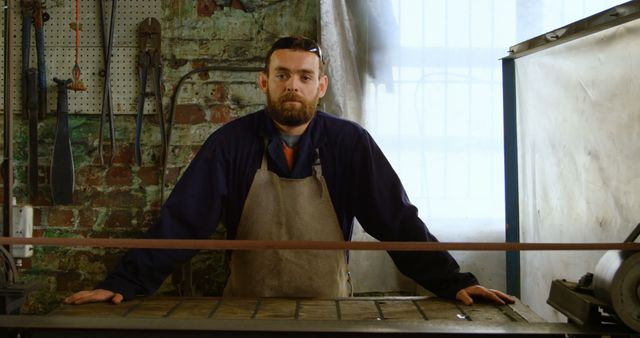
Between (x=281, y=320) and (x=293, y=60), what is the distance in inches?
38.2

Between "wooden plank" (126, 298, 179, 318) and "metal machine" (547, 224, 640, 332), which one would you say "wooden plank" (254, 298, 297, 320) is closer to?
"wooden plank" (126, 298, 179, 318)

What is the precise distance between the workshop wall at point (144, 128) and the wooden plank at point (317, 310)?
100 centimetres

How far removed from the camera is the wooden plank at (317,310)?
1414 millimetres

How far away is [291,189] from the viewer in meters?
2.07

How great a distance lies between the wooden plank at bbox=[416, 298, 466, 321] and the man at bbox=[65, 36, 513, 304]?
35cm

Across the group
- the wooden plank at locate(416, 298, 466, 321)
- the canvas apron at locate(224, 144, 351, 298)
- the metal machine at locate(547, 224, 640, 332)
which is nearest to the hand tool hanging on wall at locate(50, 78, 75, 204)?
the canvas apron at locate(224, 144, 351, 298)

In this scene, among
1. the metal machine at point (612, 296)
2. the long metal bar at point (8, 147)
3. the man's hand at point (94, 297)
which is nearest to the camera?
the metal machine at point (612, 296)

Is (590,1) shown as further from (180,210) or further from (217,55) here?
(180,210)

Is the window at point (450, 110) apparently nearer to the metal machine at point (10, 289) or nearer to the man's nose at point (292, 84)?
the man's nose at point (292, 84)

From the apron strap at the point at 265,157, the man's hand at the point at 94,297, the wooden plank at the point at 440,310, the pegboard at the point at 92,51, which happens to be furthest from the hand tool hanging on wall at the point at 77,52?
the wooden plank at the point at 440,310

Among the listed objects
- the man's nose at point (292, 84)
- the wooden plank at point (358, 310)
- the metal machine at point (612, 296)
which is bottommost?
the wooden plank at point (358, 310)

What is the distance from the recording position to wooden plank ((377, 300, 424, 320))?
56.5 inches

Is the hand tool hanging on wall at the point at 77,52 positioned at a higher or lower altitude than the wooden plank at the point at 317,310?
higher

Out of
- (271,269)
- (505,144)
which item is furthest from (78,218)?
(505,144)
